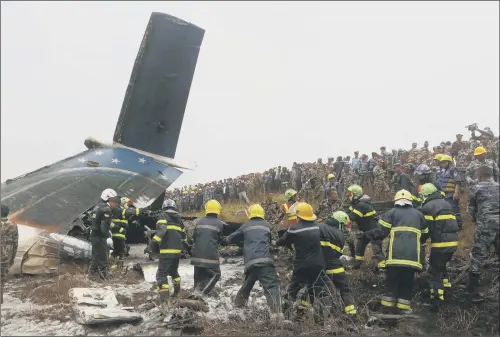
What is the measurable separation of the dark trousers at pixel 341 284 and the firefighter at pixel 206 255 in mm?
1863

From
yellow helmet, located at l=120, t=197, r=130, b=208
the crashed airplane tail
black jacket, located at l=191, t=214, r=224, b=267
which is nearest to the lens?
black jacket, located at l=191, t=214, r=224, b=267

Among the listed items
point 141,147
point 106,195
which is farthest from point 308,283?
point 141,147

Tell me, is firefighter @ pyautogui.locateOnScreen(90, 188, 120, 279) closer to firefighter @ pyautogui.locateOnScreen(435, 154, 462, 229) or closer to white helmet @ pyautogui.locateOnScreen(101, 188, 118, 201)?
white helmet @ pyautogui.locateOnScreen(101, 188, 118, 201)

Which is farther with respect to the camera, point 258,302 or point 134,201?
point 134,201

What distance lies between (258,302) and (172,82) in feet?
27.9

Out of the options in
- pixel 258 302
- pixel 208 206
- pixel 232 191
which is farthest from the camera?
pixel 232 191

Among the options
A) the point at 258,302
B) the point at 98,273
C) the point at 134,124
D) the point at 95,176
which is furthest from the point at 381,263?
the point at 134,124

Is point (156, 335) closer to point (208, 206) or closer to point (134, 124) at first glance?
point (208, 206)

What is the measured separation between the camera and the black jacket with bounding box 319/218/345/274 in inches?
257

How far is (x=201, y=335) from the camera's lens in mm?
5289

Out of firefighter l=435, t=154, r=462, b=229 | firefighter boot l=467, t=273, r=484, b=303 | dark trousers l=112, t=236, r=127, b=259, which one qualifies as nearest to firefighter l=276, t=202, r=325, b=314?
firefighter boot l=467, t=273, r=484, b=303

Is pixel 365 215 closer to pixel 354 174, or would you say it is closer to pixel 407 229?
pixel 407 229

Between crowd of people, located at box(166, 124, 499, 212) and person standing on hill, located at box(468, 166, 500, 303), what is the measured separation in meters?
2.59

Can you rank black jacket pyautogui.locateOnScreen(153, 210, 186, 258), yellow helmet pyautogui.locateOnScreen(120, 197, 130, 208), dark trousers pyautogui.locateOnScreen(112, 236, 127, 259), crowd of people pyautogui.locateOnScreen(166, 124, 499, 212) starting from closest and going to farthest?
black jacket pyautogui.locateOnScreen(153, 210, 186, 258) → dark trousers pyautogui.locateOnScreen(112, 236, 127, 259) → yellow helmet pyautogui.locateOnScreen(120, 197, 130, 208) → crowd of people pyautogui.locateOnScreen(166, 124, 499, 212)
